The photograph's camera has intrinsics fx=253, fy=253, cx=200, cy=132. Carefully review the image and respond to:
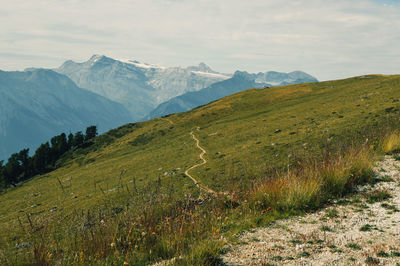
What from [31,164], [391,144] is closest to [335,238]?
[391,144]

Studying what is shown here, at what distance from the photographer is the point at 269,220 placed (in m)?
9.27

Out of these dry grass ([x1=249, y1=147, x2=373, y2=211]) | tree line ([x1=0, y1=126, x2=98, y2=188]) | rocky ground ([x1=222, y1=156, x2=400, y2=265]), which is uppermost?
dry grass ([x1=249, y1=147, x2=373, y2=211])

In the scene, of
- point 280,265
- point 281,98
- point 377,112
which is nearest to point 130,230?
point 280,265

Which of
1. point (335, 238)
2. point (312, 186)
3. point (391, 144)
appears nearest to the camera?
point (335, 238)

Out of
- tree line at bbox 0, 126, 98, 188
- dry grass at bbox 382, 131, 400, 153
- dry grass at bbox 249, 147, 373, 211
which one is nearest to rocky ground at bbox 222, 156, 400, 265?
dry grass at bbox 249, 147, 373, 211

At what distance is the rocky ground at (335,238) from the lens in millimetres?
6754

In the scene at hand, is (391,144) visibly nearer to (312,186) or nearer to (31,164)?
(312,186)

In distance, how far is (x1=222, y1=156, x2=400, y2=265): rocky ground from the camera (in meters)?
6.75

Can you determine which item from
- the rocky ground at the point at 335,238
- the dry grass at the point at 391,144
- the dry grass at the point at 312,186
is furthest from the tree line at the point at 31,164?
the rocky ground at the point at 335,238

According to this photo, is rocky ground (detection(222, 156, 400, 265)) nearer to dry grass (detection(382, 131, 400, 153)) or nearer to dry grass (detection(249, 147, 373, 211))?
dry grass (detection(249, 147, 373, 211))

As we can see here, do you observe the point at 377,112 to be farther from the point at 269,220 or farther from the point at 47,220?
the point at 47,220

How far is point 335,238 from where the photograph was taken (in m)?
7.73

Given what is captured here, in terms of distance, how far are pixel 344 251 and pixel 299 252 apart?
1233 mm

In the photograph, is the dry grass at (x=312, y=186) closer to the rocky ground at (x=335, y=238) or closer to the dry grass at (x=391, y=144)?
the rocky ground at (x=335, y=238)
